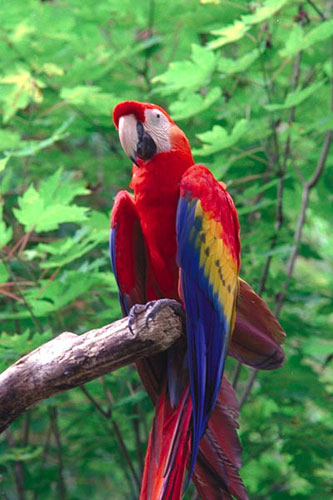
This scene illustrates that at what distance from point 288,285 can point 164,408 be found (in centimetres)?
63

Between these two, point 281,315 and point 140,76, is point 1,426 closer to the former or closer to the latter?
point 281,315

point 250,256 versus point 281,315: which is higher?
point 250,256

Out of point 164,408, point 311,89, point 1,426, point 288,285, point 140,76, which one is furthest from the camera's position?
Result: point 140,76

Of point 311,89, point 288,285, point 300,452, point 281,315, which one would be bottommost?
point 300,452

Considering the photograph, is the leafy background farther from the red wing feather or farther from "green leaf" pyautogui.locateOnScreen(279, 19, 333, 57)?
the red wing feather

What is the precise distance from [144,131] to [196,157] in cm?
52

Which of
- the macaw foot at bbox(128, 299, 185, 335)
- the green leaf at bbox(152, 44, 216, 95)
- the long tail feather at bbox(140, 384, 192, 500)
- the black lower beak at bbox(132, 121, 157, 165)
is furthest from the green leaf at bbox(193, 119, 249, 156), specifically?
the long tail feather at bbox(140, 384, 192, 500)

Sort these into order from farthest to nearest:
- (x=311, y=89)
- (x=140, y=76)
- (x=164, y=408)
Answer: (x=140, y=76)
(x=311, y=89)
(x=164, y=408)

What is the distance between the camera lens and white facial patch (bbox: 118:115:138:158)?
131cm

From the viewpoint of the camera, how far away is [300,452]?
6.07ft

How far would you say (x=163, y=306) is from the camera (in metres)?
1.20

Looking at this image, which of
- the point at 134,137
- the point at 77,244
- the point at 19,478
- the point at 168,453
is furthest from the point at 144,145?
the point at 19,478

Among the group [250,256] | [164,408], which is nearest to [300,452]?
[250,256]

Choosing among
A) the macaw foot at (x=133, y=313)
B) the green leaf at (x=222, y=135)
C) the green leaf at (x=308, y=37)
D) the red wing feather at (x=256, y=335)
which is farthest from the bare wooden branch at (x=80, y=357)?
the green leaf at (x=308, y=37)
